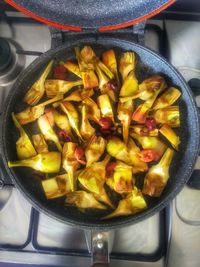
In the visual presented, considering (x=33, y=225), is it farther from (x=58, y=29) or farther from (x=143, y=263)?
(x=58, y=29)

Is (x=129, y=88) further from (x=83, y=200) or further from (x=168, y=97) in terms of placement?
(x=83, y=200)

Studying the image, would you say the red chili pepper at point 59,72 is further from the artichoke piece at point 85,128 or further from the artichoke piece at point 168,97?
the artichoke piece at point 168,97

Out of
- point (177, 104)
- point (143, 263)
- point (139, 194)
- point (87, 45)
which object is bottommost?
point (143, 263)

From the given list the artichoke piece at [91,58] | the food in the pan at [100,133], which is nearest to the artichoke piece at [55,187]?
the food in the pan at [100,133]

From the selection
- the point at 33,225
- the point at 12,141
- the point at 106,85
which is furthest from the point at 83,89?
the point at 33,225

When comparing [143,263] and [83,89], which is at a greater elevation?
[83,89]

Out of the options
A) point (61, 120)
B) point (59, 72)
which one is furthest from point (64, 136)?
point (59, 72)
